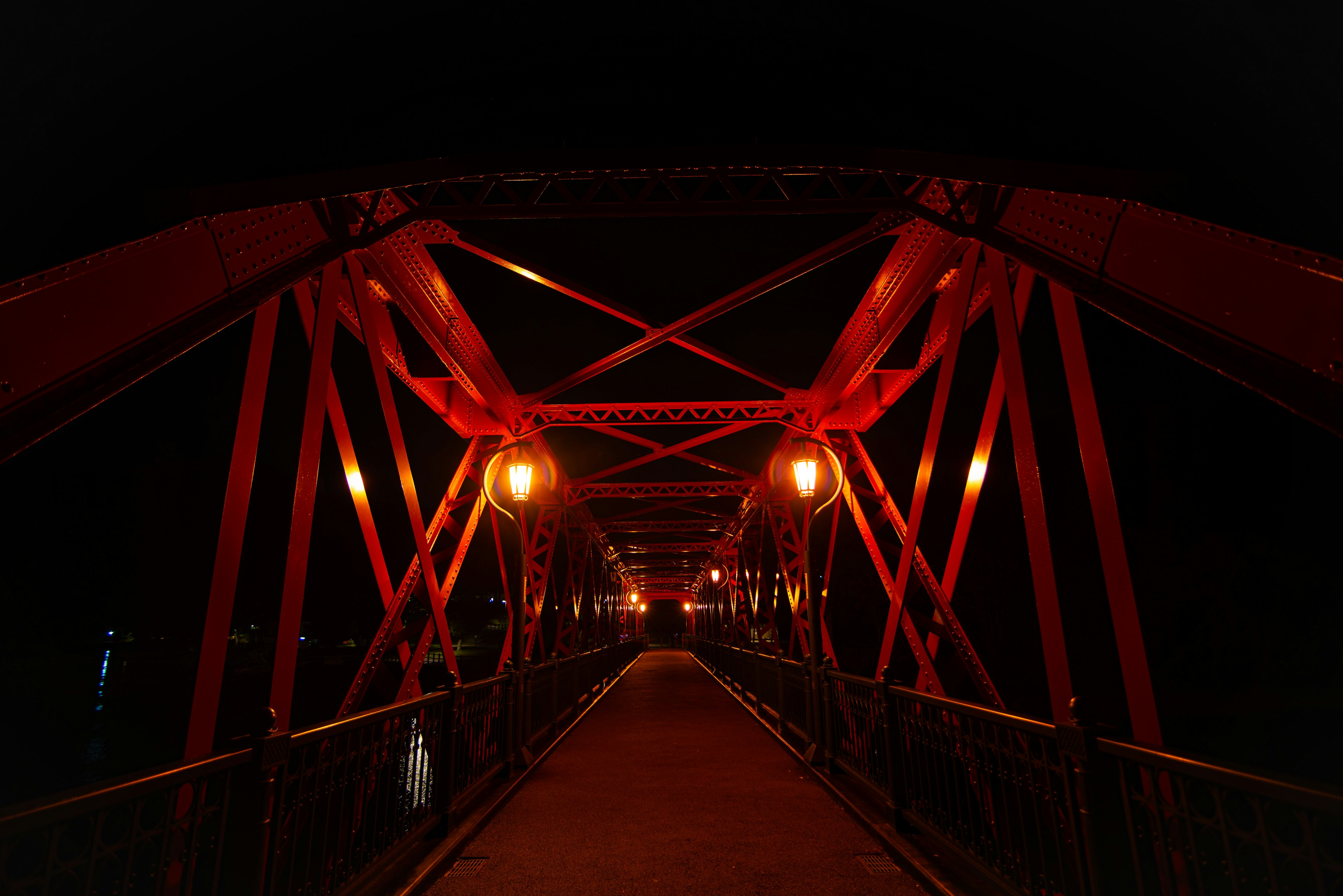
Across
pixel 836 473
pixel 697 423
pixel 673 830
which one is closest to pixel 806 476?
pixel 836 473

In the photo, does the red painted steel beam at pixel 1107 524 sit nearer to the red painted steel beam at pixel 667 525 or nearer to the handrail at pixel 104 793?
the handrail at pixel 104 793

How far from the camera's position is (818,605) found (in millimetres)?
7816

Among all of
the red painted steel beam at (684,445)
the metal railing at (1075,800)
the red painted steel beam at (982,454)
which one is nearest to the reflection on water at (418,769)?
the metal railing at (1075,800)

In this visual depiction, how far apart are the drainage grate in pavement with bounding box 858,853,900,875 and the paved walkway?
4cm

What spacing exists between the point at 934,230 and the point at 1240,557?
29.4 m

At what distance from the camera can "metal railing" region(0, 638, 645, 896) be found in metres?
2.09

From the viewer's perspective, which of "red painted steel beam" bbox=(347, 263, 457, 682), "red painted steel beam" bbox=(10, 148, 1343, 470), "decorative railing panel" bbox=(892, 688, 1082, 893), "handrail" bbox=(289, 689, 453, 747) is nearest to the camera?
"red painted steel beam" bbox=(10, 148, 1343, 470)

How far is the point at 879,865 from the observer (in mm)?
4270

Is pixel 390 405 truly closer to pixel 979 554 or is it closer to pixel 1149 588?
pixel 979 554

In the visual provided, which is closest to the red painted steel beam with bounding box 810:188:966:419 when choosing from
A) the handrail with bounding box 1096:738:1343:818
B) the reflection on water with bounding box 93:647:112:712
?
the handrail with bounding box 1096:738:1343:818

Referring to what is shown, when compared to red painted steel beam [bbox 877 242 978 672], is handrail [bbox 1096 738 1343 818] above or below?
below

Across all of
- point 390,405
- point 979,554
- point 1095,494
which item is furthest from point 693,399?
point 979,554

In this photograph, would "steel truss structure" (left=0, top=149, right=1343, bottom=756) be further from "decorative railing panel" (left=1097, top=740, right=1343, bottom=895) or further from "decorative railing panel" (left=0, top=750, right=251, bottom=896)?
"decorative railing panel" (left=0, top=750, right=251, bottom=896)

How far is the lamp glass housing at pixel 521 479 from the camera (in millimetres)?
7918
